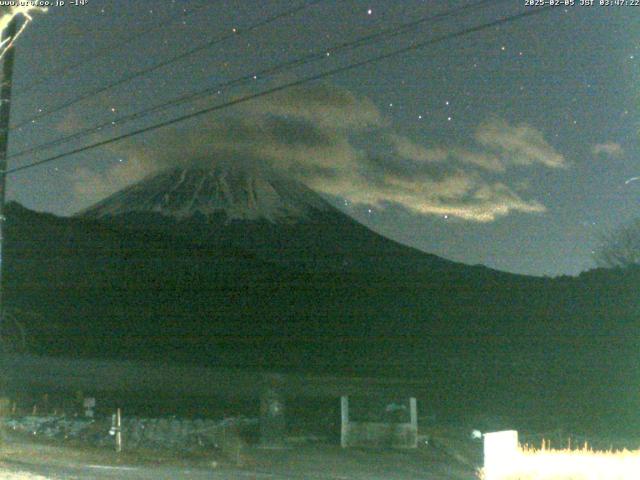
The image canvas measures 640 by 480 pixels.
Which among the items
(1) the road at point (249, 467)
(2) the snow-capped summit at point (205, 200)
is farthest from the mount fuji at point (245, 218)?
(1) the road at point (249, 467)

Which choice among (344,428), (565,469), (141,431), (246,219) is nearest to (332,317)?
(141,431)

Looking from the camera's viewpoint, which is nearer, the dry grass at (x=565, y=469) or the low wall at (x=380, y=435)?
the dry grass at (x=565, y=469)

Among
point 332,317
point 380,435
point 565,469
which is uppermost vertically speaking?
point 332,317

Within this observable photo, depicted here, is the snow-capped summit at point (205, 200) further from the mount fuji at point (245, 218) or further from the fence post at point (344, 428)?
the fence post at point (344, 428)

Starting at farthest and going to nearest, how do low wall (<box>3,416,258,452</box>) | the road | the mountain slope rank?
the mountain slope, low wall (<box>3,416,258,452</box>), the road

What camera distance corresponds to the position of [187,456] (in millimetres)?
18891

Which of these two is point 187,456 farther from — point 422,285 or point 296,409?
point 422,285

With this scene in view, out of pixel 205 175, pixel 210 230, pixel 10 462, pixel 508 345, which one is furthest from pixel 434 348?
pixel 205 175

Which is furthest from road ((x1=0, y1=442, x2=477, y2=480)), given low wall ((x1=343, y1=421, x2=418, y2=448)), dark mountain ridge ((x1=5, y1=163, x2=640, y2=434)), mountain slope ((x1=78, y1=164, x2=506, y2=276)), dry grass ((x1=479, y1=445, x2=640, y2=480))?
mountain slope ((x1=78, y1=164, x2=506, y2=276))

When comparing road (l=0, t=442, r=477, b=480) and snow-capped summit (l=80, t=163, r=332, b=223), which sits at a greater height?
snow-capped summit (l=80, t=163, r=332, b=223)

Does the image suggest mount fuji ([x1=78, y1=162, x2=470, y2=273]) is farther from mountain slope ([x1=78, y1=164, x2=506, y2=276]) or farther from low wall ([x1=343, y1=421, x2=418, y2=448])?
low wall ([x1=343, y1=421, x2=418, y2=448])

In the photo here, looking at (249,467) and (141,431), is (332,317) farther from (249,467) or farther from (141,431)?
(249,467)

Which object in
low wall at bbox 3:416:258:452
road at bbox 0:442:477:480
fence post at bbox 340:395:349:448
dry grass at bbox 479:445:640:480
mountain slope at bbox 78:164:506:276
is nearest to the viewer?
dry grass at bbox 479:445:640:480

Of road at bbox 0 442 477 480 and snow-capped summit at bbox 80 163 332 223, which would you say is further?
snow-capped summit at bbox 80 163 332 223
